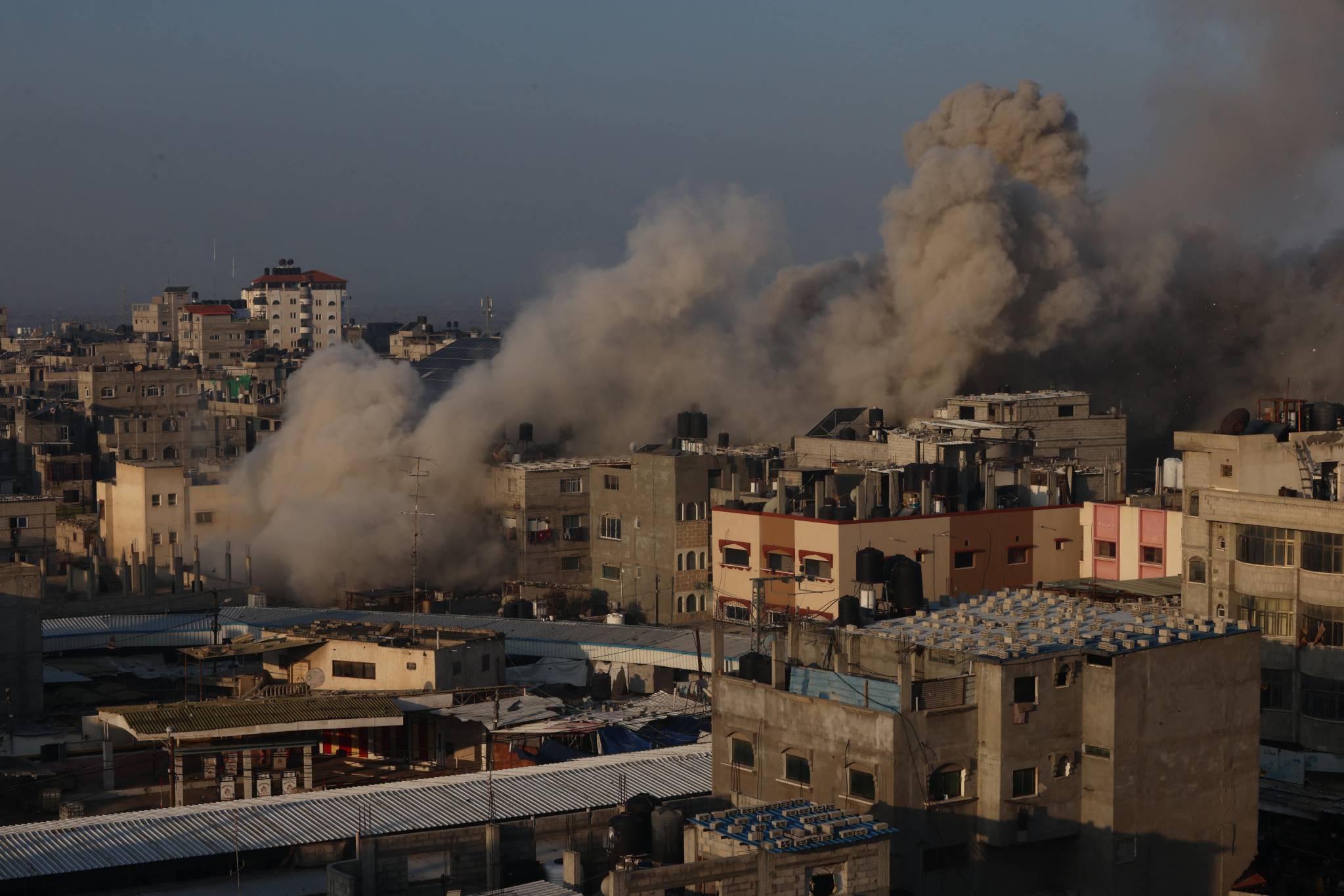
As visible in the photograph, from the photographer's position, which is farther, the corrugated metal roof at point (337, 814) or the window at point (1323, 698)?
the window at point (1323, 698)

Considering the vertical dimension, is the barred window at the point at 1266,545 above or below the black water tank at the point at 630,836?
above

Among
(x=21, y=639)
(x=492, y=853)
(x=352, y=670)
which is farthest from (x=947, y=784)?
(x=21, y=639)

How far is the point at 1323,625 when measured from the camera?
23391 mm

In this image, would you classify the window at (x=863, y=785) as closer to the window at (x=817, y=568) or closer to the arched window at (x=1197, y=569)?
the arched window at (x=1197, y=569)

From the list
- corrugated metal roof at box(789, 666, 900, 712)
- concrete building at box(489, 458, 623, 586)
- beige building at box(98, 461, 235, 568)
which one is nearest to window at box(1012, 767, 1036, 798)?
corrugated metal roof at box(789, 666, 900, 712)

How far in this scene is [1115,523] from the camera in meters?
34.3

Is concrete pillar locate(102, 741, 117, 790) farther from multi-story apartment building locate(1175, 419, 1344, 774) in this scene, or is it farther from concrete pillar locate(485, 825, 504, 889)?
multi-story apartment building locate(1175, 419, 1344, 774)

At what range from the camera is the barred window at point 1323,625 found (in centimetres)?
2330

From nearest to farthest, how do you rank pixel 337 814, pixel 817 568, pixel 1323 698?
pixel 337 814, pixel 1323 698, pixel 817 568

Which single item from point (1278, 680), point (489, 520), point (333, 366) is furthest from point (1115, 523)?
point (333, 366)

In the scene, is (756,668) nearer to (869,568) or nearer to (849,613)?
(849,613)

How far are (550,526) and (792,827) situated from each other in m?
28.8

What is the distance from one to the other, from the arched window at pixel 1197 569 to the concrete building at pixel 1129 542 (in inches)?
244

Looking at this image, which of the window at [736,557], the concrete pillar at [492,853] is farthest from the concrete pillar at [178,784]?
the window at [736,557]
